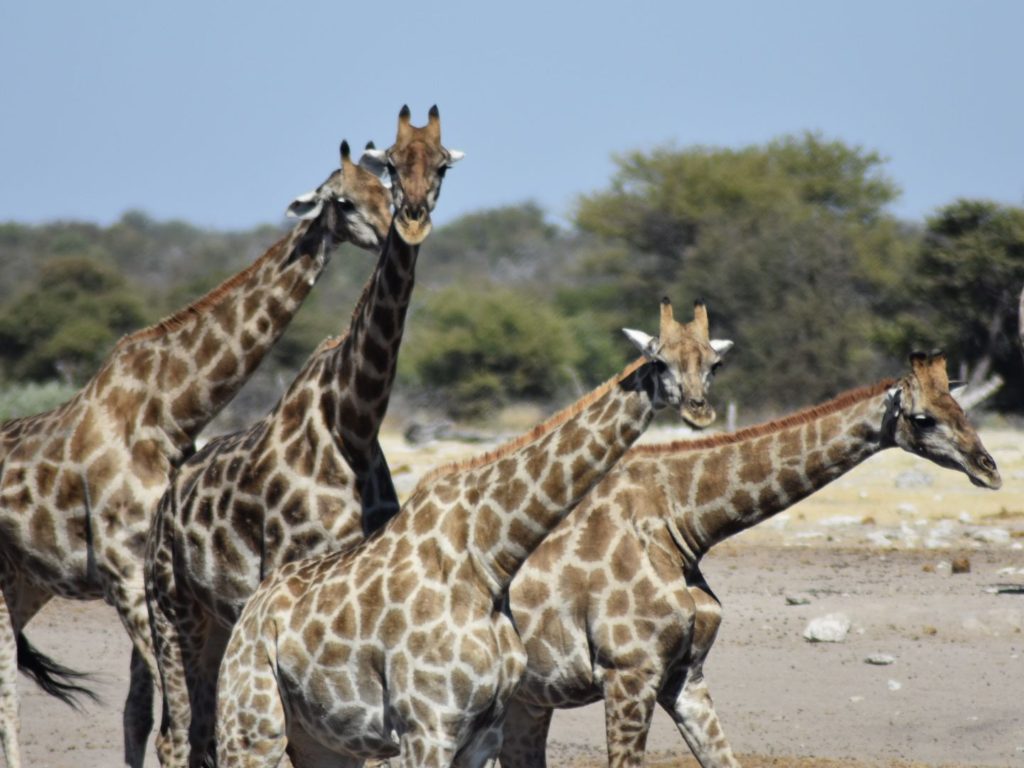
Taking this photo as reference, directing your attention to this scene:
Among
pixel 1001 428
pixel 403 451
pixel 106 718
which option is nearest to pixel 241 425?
pixel 403 451

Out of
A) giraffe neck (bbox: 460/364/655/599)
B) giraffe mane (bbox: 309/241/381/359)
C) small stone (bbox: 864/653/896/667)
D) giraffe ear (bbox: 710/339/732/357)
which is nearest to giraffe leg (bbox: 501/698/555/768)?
giraffe mane (bbox: 309/241/381/359)

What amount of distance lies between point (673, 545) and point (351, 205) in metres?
2.02

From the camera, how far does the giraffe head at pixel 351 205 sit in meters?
7.76

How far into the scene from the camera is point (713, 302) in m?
38.4

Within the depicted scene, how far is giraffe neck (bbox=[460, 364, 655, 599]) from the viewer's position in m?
6.58

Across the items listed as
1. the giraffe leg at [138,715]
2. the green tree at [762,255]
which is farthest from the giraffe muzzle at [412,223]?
the green tree at [762,255]

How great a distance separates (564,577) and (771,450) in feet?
3.45

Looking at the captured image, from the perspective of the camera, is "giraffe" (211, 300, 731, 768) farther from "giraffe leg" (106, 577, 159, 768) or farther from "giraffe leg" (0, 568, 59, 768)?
"giraffe leg" (0, 568, 59, 768)

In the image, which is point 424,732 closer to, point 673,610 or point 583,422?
point 583,422

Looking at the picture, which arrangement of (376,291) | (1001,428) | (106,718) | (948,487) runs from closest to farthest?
(376,291) → (106,718) → (948,487) → (1001,428)

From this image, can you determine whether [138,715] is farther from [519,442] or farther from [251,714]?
[519,442]

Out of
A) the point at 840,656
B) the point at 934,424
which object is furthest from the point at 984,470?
the point at 840,656

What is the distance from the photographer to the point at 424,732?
6.35 meters

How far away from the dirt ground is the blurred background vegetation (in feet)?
43.3
